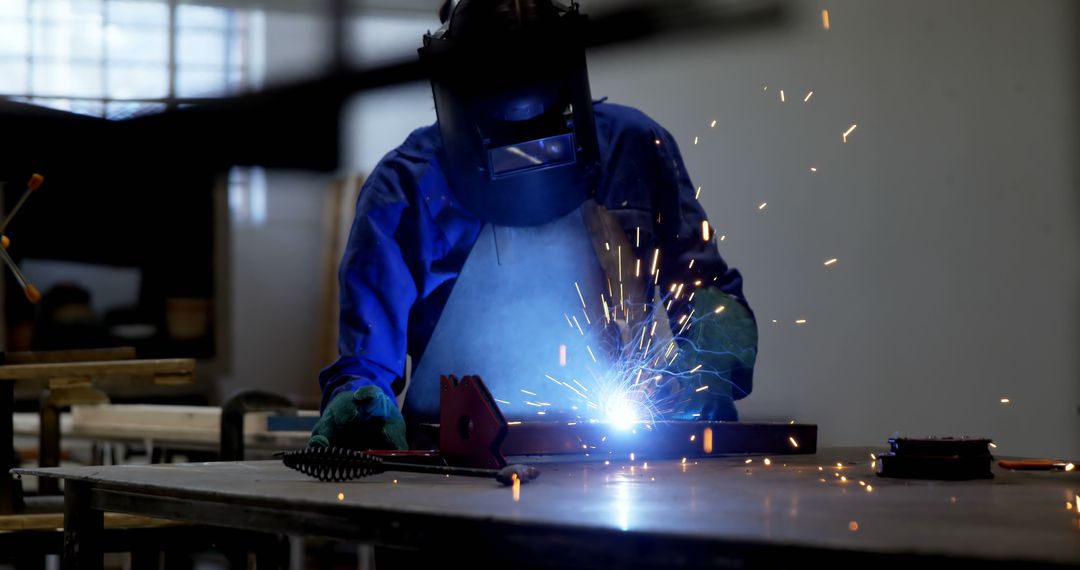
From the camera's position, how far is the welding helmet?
1.87m

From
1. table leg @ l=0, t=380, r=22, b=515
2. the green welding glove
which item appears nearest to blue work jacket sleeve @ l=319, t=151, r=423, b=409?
the green welding glove

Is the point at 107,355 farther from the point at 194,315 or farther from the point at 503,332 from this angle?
the point at 194,315

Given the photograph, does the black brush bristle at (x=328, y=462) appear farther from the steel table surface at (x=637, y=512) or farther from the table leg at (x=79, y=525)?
the table leg at (x=79, y=525)

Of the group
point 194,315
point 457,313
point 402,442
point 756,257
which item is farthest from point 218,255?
point 402,442

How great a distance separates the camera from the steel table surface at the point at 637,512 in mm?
853

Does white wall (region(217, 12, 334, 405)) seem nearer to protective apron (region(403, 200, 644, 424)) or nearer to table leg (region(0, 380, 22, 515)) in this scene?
table leg (region(0, 380, 22, 515))

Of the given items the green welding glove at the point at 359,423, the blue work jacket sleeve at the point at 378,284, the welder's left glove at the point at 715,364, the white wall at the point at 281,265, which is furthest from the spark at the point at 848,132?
the white wall at the point at 281,265

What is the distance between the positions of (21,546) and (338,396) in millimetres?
759

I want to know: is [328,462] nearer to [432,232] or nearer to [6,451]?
[432,232]

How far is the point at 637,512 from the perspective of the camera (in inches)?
40.3

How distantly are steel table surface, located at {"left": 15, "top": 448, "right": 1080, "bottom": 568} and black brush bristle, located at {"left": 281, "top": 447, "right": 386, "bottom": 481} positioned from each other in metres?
0.01

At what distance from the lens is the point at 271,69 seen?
609 centimetres

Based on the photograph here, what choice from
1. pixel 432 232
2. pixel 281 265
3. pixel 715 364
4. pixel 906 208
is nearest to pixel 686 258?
pixel 715 364

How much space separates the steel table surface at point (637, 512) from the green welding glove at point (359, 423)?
0.12m
